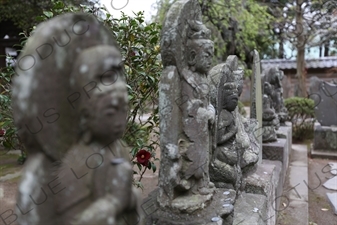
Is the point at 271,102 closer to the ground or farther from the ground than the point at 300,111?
farther from the ground

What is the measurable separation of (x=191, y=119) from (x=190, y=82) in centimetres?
25

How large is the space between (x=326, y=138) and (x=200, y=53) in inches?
227

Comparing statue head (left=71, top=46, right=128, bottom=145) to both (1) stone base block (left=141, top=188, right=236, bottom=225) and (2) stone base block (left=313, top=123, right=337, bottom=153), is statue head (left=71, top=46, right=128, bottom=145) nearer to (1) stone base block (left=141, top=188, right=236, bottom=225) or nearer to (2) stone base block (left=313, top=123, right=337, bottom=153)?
(1) stone base block (left=141, top=188, right=236, bottom=225)

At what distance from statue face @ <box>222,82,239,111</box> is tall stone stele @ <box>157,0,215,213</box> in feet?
2.27

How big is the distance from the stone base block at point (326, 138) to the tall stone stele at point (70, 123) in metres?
6.69

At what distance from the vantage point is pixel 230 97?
116 inches

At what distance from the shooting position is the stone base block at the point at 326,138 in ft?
22.7

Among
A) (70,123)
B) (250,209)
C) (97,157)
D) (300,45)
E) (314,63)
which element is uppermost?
(70,123)

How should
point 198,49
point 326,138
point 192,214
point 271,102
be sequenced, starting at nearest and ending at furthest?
point 192,214, point 198,49, point 271,102, point 326,138

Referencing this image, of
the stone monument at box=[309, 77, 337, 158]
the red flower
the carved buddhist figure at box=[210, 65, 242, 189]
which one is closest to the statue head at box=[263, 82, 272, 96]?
the stone monument at box=[309, 77, 337, 158]

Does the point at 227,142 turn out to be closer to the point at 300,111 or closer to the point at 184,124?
the point at 184,124

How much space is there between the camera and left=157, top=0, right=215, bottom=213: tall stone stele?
212 cm

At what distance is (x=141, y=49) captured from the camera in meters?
3.22

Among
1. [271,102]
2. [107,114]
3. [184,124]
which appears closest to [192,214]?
[184,124]
